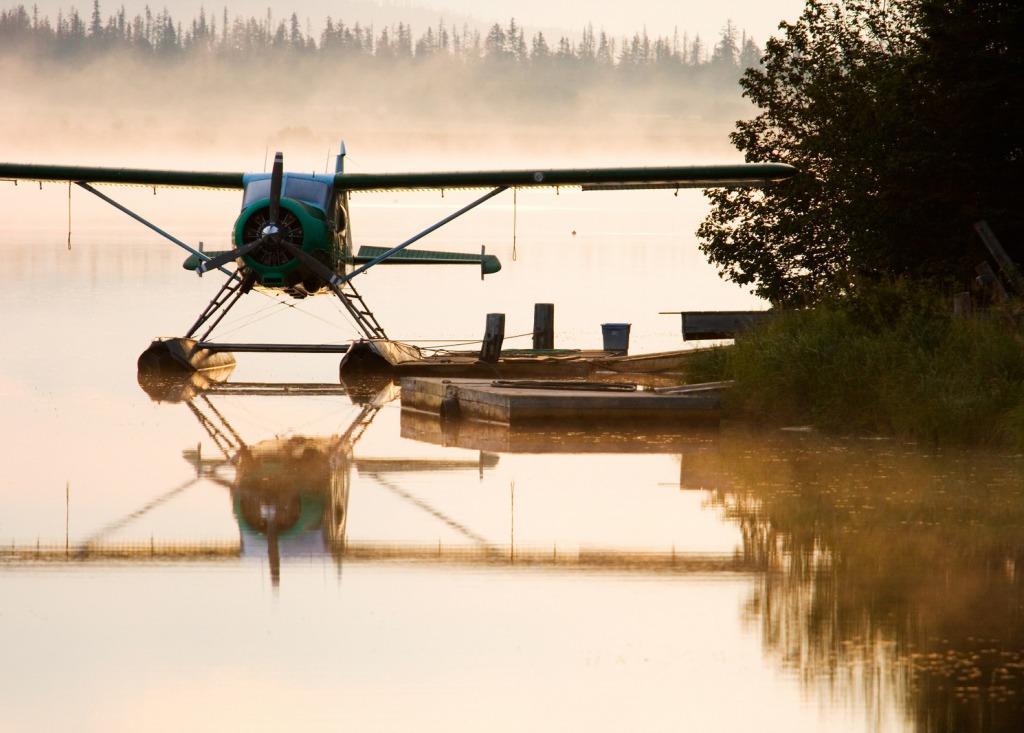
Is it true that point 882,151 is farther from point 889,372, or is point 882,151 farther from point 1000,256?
point 889,372

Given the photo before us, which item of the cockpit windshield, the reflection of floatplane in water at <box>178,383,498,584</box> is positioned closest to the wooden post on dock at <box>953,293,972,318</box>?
the reflection of floatplane in water at <box>178,383,498,584</box>

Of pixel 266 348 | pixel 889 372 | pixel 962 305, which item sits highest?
pixel 962 305

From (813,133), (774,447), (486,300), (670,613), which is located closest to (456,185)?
(813,133)

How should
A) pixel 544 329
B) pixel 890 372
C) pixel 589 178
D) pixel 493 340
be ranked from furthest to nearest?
pixel 544 329 < pixel 589 178 < pixel 493 340 < pixel 890 372

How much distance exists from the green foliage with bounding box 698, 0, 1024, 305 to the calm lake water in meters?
5.34

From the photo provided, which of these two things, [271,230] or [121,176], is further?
[121,176]

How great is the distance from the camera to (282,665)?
5.97 metres

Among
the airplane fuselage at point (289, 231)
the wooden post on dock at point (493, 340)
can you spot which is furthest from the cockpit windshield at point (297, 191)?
the wooden post on dock at point (493, 340)

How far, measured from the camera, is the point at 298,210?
66.9 feet

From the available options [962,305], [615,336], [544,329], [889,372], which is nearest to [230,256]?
[544,329]

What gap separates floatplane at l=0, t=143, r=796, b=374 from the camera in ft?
65.6

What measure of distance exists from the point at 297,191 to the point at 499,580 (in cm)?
1412

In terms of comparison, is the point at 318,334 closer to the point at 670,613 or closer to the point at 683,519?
the point at 683,519

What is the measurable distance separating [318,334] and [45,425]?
22130mm
